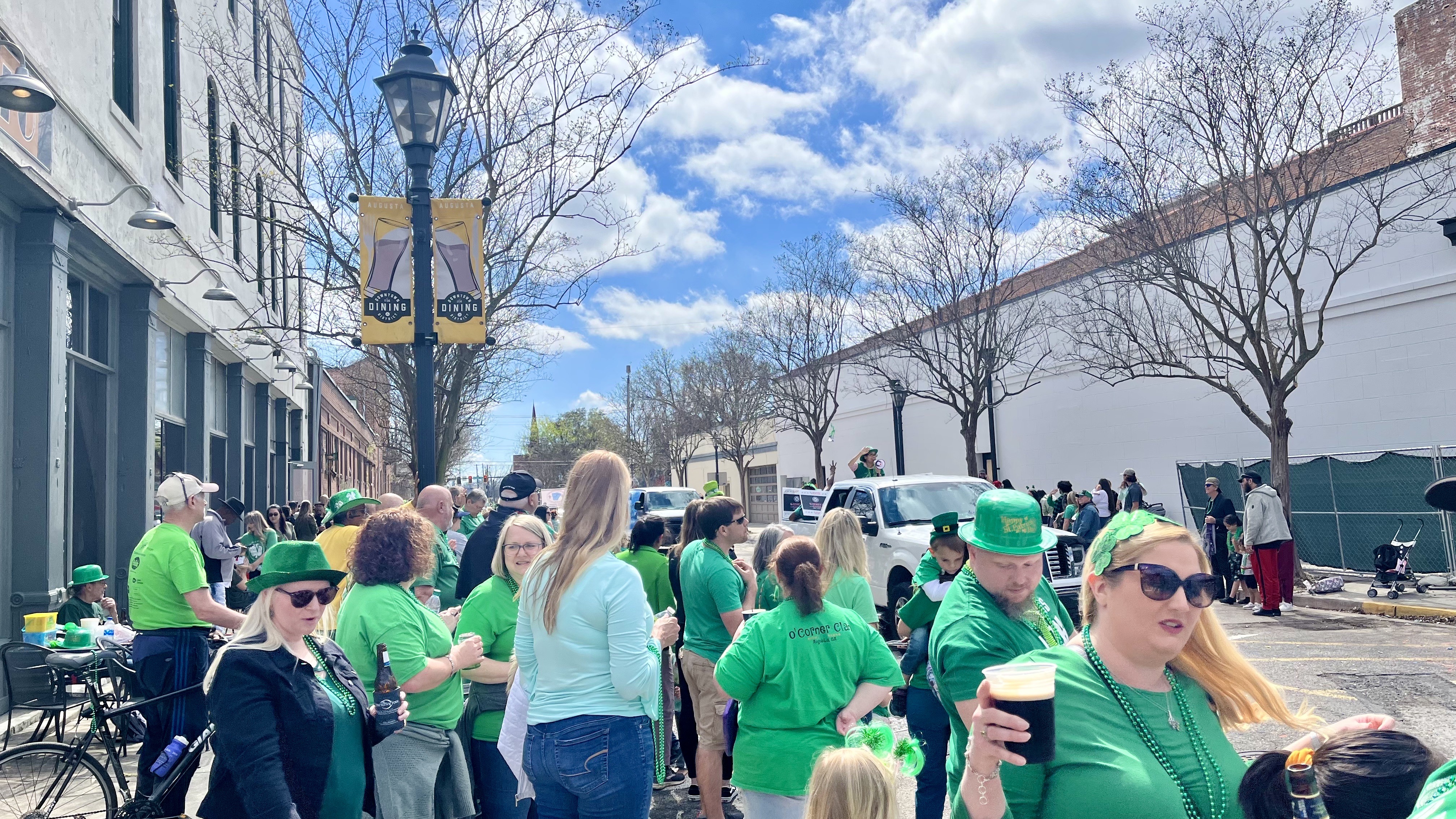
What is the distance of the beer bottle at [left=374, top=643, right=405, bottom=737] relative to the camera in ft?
10.7

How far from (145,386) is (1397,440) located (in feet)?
70.1

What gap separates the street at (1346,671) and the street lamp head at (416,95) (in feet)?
16.4

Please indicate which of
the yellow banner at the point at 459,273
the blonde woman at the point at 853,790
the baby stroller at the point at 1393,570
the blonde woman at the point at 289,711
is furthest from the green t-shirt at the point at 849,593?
the baby stroller at the point at 1393,570

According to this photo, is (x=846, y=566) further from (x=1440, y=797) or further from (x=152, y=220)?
(x=152, y=220)

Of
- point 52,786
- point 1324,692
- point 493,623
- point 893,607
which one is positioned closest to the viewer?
point 493,623

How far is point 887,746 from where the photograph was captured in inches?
117

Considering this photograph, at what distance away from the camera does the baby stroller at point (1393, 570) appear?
13.5 metres

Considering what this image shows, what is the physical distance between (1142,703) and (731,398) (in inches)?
1636

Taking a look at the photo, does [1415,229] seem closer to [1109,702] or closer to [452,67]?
[452,67]

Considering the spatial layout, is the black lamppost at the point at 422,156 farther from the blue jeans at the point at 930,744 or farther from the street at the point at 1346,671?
the blue jeans at the point at 930,744

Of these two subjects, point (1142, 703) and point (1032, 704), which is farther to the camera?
point (1142, 703)

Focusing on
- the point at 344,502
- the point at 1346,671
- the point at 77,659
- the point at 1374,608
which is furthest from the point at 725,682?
the point at 1374,608

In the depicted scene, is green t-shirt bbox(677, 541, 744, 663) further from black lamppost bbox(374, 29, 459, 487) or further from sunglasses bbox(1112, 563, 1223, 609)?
sunglasses bbox(1112, 563, 1223, 609)

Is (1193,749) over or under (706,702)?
over
